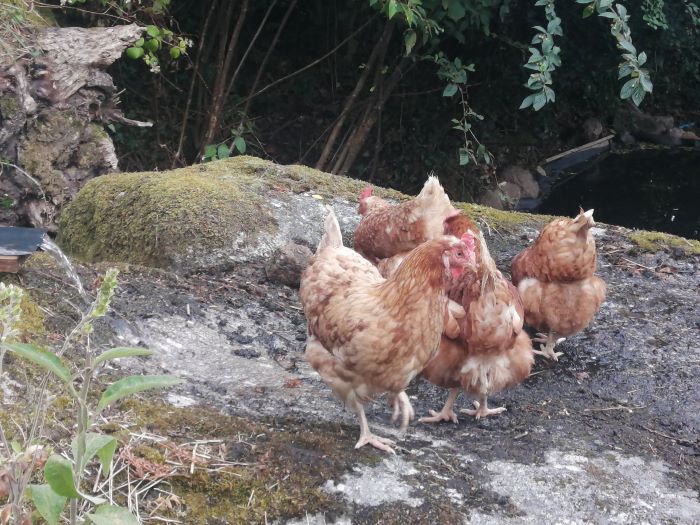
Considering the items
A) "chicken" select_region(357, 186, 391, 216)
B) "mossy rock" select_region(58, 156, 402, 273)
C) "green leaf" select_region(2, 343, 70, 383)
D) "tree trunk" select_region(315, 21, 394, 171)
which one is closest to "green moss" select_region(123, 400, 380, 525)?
"green leaf" select_region(2, 343, 70, 383)

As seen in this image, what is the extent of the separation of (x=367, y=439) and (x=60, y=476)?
170cm

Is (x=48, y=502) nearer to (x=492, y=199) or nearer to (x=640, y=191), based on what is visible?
(x=492, y=199)

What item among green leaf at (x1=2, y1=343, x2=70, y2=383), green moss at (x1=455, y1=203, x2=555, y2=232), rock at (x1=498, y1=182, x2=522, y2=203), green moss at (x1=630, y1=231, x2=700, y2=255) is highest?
green leaf at (x1=2, y1=343, x2=70, y2=383)

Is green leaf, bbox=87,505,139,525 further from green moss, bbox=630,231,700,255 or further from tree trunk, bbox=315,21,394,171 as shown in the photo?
tree trunk, bbox=315,21,394,171

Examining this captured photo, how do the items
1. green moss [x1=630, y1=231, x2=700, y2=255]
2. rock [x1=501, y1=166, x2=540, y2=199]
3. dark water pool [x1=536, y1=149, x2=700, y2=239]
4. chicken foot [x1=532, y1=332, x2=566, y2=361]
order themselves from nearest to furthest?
chicken foot [x1=532, y1=332, x2=566, y2=361] → green moss [x1=630, y1=231, x2=700, y2=255] → dark water pool [x1=536, y1=149, x2=700, y2=239] → rock [x1=501, y1=166, x2=540, y2=199]

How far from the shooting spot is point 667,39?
10477 millimetres

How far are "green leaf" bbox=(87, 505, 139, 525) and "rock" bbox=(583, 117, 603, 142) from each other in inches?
457

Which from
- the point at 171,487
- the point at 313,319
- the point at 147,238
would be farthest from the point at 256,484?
the point at 147,238

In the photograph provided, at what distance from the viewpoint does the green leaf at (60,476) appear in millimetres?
1840

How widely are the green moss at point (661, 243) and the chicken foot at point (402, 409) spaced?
2.99 meters

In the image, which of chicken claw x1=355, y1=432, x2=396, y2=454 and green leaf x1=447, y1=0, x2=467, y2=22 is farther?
green leaf x1=447, y1=0, x2=467, y2=22

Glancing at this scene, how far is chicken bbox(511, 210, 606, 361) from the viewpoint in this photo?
439 centimetres

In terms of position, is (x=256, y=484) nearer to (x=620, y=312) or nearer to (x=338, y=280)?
(x=338, y=280)

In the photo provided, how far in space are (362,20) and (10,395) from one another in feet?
27.6
